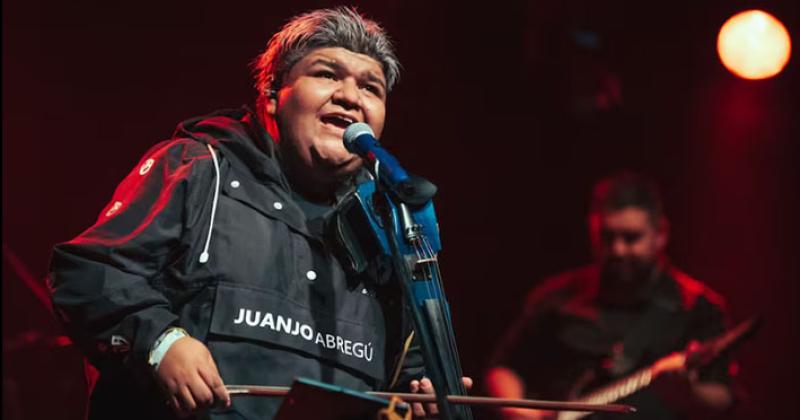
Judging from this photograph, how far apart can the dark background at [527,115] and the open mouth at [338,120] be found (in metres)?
2.15

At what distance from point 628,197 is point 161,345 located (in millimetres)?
3390

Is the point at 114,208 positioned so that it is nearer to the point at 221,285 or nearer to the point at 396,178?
the point at 221,285

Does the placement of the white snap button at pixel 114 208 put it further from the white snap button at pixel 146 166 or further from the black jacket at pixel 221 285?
the white snap button at pixel 146 166

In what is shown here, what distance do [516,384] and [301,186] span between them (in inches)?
98.8

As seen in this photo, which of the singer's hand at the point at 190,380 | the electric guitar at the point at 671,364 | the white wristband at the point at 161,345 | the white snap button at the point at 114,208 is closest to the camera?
the singer's hand at the point at 190,380

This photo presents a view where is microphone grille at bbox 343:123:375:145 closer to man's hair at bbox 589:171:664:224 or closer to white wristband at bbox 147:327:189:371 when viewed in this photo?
white wristband at bbox 147:327:189:371

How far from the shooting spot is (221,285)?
8.29 feet

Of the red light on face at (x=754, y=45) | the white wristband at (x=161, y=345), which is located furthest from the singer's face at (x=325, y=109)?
the red light on face at (x=754, y=45)

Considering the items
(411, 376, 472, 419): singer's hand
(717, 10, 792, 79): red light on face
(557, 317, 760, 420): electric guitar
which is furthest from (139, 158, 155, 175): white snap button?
(717, 10, 792, 79): red light on face

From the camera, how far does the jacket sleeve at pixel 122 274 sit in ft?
7.47

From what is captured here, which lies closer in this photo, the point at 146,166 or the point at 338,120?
the point at 146,166

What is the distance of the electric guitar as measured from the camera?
4801 millimetres

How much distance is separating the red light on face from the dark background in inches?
3.5

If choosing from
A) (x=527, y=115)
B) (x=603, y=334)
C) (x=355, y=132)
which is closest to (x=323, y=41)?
(x=355, y=132)
